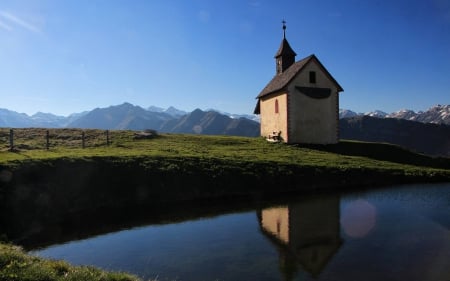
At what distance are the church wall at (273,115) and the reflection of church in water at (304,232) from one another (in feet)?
80.2

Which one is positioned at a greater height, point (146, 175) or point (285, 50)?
point (285, 50)

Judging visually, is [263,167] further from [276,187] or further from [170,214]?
[170,214]

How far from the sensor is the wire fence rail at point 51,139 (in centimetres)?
3650

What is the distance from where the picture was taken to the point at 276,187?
1255 inches

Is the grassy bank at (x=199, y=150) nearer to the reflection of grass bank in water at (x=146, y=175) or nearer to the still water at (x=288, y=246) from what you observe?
the reflection of grass bank in water at (x=146, y=175)

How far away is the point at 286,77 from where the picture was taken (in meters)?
53.7

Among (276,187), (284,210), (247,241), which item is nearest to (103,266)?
(247,241)

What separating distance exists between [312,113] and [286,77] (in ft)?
20.5

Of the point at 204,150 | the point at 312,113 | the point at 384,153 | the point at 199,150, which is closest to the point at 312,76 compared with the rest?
the point at 312,113

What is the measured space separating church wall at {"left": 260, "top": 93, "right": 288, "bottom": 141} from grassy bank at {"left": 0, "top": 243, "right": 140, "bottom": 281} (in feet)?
136

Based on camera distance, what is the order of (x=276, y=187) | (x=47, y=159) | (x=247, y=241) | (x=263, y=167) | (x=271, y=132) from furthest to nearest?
(x=271, y=132)
(x=263, y=167)
(x=276, y=187)
(x=47, y=159)
(x=247, y=241)

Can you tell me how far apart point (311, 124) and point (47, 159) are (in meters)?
35.1

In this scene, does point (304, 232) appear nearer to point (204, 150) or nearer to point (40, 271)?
point (40, 271)

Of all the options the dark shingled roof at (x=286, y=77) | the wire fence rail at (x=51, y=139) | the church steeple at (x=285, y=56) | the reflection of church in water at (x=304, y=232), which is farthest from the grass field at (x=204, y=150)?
the church steeple at (x=285, y=56)
